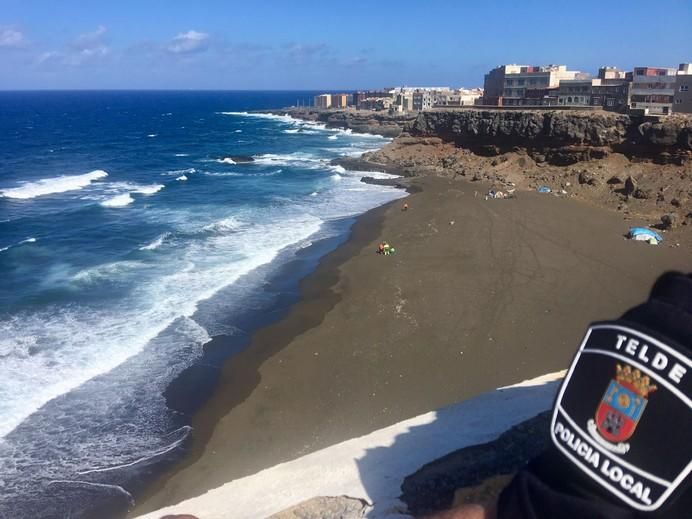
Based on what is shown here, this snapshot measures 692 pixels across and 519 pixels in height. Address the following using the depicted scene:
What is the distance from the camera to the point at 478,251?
77.3ft

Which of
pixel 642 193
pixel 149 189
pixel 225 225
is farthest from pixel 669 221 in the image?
pixel 149 189

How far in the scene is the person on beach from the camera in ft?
4.65

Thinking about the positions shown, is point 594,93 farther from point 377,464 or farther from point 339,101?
point 339,101

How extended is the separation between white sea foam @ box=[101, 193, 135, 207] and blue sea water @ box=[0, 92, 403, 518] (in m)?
0.28

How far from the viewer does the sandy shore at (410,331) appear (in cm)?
1255

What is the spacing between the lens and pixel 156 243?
1072 inches

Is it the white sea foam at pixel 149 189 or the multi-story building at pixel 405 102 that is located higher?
the multi-story building at pixel 405 102

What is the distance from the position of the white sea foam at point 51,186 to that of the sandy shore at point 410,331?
84.5 feet

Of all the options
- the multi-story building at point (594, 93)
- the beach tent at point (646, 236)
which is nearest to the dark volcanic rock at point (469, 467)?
the beach tent at point (646, 236)

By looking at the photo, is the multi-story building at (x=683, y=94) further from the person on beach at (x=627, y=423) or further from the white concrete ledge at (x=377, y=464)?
the person on beach at (x=627, y=423)

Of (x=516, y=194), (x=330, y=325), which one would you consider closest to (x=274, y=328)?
(x=330, y=325)

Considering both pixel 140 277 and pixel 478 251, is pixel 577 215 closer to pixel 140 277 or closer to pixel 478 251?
pixel 478 251

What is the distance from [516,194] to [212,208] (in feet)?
61.4

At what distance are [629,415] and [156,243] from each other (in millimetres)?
27647
